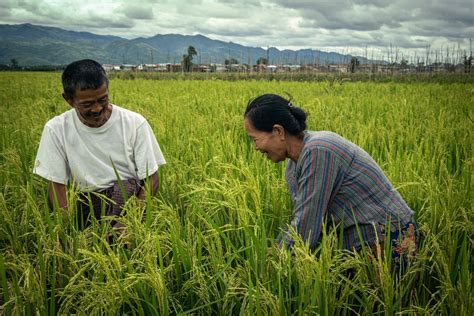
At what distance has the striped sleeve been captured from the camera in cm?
166

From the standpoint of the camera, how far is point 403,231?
173cm

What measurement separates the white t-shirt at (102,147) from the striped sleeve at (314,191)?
1023 mm

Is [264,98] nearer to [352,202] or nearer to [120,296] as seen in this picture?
[352,202]

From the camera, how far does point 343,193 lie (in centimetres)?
179

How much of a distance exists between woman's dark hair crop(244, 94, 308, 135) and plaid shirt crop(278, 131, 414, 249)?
0.11 m

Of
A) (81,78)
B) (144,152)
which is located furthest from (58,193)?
(81,78)

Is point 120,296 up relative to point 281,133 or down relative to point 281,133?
down

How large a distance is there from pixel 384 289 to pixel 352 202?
2.10 feet

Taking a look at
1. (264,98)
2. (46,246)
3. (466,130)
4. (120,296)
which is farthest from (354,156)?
(466,130)

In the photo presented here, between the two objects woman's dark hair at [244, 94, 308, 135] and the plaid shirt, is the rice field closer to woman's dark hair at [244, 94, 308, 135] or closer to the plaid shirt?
the plaid shirt

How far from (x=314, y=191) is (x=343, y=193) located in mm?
202

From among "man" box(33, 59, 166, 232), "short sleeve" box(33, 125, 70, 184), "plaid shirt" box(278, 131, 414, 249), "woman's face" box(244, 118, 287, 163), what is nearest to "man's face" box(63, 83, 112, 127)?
"man" box(33, 59, 166, 232)

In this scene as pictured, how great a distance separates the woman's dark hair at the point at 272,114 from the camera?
1.79m

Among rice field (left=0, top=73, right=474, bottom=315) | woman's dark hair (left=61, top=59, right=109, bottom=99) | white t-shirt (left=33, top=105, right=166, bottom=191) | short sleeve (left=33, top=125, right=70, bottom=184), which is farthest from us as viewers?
white t-shirt (left=33, top=105, right=166, bottom=191)
